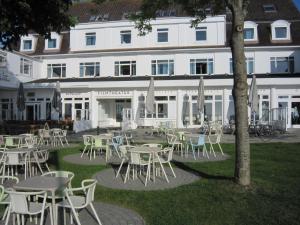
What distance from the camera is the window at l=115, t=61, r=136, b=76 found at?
32406 mm

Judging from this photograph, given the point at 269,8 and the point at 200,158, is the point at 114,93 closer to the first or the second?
the point at 269,8

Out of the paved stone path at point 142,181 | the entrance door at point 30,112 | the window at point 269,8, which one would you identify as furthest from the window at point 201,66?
the paved stone path at point 142,181

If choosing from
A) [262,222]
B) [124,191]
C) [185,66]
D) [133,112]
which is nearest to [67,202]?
[124,191]

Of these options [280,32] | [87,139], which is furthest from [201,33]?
[87,139]

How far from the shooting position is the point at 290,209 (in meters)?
6.29

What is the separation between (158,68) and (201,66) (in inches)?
154

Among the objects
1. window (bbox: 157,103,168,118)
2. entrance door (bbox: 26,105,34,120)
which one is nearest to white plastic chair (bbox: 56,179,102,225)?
window (bbox: 157,103,168,118)

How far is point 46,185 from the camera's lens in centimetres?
544

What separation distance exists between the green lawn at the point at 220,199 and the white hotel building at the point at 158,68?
18477 millimetres

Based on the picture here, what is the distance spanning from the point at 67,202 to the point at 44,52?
105 ft

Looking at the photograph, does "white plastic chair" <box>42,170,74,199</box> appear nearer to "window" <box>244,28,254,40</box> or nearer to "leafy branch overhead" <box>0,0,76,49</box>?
"leafy branch overhead" <box>0,0,76,49</box>

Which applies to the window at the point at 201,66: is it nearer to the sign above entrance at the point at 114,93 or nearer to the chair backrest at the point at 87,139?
the sign above entrance at the point at 114,93

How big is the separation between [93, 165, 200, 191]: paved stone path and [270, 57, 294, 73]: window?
76.9 ft

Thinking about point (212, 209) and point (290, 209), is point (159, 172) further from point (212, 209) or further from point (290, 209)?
point (290, 209)
